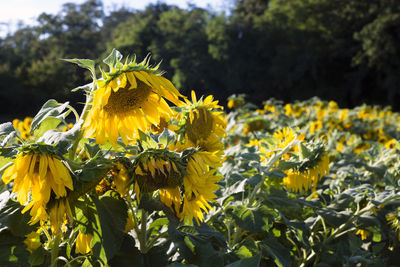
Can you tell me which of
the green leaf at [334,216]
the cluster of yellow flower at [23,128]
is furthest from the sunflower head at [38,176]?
the cluster of yellow flower at [23,128]

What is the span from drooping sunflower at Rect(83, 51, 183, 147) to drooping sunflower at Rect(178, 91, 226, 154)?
5.8 inches

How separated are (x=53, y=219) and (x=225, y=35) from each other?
1960 centimetres

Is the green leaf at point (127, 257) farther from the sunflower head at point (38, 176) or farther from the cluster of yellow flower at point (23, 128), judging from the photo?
the cluster of yellow flower at point (23, 128)

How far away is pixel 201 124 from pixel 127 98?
0.26 meters

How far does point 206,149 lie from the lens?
3.51 feet

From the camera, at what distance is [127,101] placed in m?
0.85

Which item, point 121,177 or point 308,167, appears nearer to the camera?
point 121,177

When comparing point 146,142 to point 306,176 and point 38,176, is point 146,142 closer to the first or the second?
point 38,176

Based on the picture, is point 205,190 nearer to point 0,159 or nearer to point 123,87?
point 123,87

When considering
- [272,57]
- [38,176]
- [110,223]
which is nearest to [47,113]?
[38,176]

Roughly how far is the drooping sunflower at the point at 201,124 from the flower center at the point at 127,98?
19 cm

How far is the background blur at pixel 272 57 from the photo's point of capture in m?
17.5

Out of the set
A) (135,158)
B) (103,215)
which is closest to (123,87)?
(135,158)

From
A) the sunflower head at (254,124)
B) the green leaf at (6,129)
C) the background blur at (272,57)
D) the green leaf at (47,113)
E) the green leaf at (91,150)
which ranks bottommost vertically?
the background blur at (272,57)
